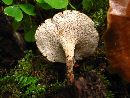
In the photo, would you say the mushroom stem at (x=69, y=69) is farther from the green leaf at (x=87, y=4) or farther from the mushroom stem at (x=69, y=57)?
the green leaf at (x=87, y=4)

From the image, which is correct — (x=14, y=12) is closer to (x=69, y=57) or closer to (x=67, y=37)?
(x=67, y=37)

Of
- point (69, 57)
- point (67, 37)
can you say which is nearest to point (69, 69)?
point (69, 57)

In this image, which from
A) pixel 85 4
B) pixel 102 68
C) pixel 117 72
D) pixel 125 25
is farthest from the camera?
pixel 85 4

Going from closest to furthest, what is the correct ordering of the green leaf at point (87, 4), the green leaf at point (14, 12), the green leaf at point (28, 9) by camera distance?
the green leaf at point (14, 12) → the green leaf at point (28, 9) → the green leaf at point (87, 4)

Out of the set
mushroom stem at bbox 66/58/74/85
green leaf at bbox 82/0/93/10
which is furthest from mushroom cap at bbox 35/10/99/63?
green leaf at bbox 82/0/93/10

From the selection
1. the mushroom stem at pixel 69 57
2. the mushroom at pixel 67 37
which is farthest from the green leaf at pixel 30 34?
the mushroom stem at pixel 69 57

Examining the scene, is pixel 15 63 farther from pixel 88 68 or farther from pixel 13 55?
pixel 88 68

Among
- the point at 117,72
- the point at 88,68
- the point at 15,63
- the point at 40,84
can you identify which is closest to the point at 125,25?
the point at 117,72

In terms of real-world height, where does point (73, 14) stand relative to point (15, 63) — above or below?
above
